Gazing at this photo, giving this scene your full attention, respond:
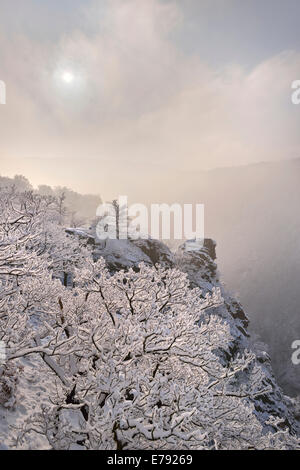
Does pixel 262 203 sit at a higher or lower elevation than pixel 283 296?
higher

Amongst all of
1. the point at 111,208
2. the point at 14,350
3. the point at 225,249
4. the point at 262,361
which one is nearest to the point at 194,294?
the point at 14,350

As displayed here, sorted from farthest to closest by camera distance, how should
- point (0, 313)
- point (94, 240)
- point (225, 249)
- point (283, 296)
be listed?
point (225, 249) < point (283, 296) < point (94, 240) < point (0, 313)

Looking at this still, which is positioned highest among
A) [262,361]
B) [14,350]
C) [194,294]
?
[194,294]

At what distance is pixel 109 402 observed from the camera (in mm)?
5773

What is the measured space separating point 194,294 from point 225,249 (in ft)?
538

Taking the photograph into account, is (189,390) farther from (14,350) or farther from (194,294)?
(14,350)

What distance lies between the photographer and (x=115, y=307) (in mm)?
9039

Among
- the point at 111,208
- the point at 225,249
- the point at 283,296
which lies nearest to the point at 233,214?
the point at 225,249

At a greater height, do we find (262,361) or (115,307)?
(115,307)

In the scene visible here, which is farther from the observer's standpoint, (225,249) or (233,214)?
(233,214)
